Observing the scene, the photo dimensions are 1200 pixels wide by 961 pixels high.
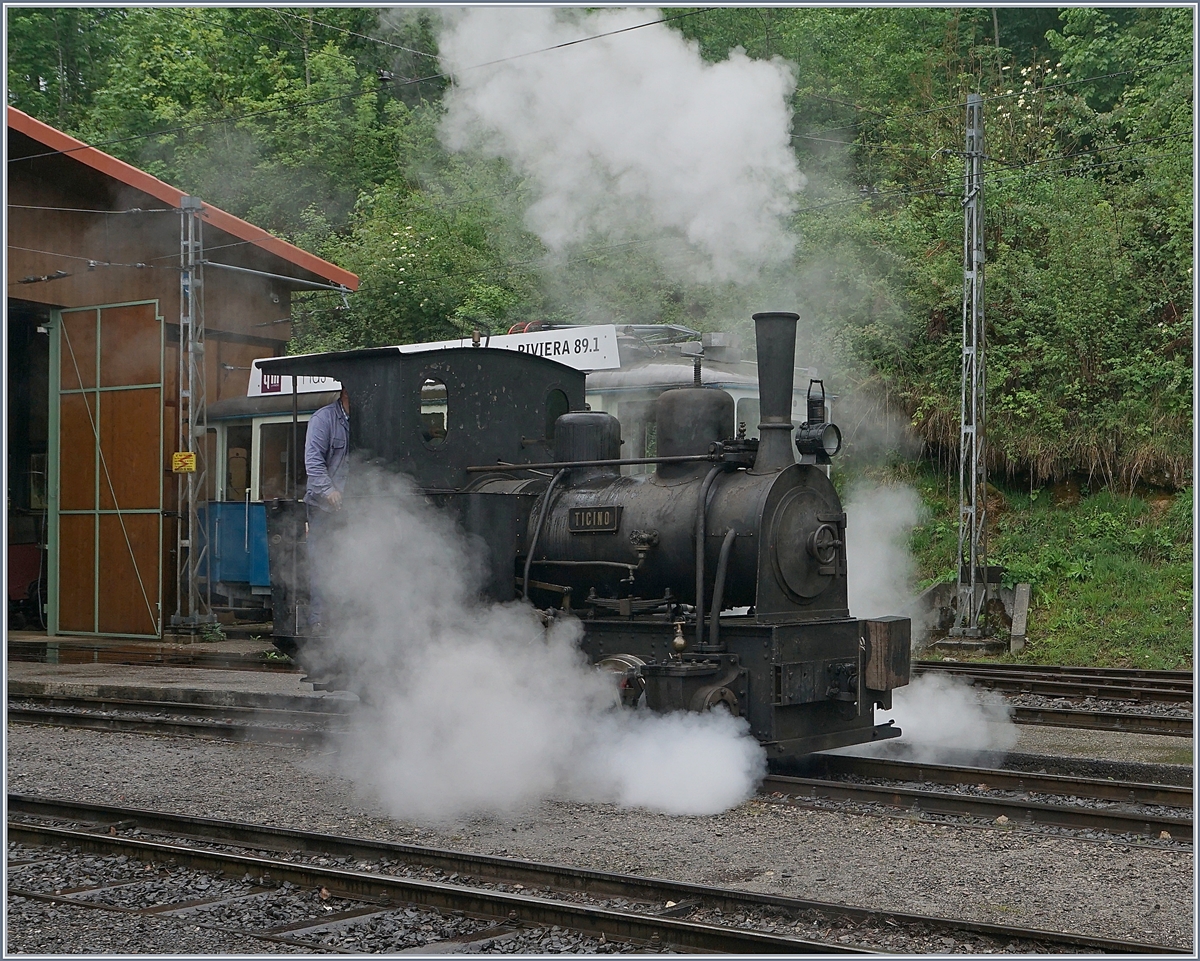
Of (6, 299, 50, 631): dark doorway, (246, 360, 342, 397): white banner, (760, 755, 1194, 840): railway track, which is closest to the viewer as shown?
(760, 755, 1194, 840): railway track

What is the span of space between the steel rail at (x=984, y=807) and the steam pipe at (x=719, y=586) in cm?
82

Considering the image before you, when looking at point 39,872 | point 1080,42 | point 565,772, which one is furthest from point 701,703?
point 1080,42

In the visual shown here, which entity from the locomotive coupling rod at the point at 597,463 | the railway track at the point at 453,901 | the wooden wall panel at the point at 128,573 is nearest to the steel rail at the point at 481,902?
the railway track at the point at 453,901

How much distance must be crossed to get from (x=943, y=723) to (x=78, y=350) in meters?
13.7

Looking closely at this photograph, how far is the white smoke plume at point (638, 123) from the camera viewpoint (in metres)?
12.0

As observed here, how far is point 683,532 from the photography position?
712 centimetres

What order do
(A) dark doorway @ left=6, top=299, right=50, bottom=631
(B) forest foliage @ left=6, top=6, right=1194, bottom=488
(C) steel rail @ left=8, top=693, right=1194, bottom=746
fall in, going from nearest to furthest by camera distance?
(C) steel rail @ left=8, top=693, right=1194, bottom=746 < (B) forest foliage @ left=6, top=6, right=1194, bottom=488 < (A) dark doorway @ left=6, top=299, right=50, bottom=631

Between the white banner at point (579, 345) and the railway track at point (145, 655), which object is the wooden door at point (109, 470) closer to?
the railway track at point (145, 655)

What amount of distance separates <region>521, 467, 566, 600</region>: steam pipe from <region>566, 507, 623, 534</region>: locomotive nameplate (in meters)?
0.20

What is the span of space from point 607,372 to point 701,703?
5704 mm

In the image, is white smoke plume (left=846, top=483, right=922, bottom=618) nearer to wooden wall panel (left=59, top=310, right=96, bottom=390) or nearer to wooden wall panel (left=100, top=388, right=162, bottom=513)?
wooden wall panel (left=100, top=388, right=162, bottom=513)

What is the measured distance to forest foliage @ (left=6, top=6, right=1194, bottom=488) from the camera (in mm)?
16312

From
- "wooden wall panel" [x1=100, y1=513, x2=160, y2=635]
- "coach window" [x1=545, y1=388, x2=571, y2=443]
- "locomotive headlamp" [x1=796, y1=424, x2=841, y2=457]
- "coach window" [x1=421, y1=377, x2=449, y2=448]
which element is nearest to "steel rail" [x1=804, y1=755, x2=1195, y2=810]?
"locomotive headlamp" [x1=796, y1=424, x2=841, y2=457]

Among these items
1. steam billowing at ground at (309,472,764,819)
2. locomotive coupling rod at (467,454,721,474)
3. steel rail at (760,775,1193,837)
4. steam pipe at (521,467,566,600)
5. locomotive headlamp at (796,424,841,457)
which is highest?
locomotive headlamp at (796,424,841,457)
